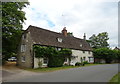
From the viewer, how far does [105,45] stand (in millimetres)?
68312

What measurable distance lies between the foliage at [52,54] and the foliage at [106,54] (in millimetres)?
19307

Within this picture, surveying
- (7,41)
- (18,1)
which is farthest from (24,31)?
(18,1)

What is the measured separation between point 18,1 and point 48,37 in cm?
1067

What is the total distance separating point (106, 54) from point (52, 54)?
81.7 ft

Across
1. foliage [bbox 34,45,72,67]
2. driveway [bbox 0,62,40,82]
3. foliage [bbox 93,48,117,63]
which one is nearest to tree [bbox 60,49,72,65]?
foliage [bbox 34,45,72,67]

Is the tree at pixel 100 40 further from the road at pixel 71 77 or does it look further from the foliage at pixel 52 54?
the road at pixel 71 77

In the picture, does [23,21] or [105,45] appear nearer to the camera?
[23,21]

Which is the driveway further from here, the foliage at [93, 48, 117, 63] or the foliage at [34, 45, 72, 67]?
the foliage at [93, 48, 117, 63]

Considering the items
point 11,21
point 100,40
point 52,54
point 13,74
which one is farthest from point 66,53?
point 100,40

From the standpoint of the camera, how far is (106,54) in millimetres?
43219

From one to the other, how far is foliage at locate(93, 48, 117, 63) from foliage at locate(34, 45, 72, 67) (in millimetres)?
19307

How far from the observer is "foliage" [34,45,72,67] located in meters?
24.3

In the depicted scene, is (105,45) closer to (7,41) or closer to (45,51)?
(45,51)

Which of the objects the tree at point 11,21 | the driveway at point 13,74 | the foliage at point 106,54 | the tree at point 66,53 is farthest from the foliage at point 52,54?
the foliage at point 106,54
